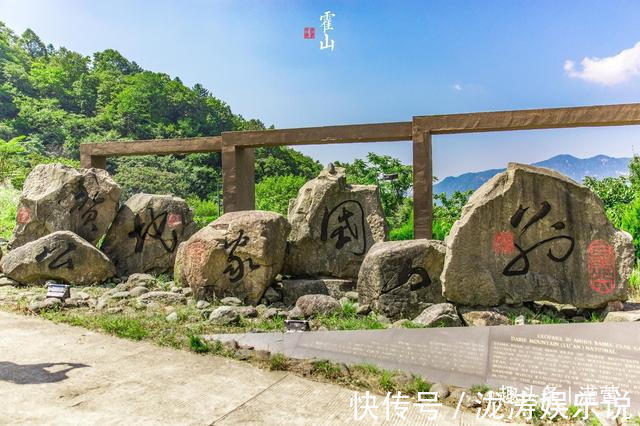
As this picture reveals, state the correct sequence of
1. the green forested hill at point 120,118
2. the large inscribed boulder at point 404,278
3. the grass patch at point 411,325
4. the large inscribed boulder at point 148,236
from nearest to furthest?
the grass patch at point 411,325 < the large inscribed boulder at point 404,278 < the large inscribed boulder at point 148,236 < the green forested hill at point 120,118

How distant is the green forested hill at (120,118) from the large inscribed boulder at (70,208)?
15574mm

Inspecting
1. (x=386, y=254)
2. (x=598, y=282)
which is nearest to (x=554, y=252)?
(x=598, y=282)

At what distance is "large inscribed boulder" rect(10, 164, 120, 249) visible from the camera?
9.02m

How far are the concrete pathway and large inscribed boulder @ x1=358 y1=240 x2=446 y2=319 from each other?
2059 millimetres

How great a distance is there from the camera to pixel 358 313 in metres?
6.00

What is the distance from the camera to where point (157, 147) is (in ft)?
32.4

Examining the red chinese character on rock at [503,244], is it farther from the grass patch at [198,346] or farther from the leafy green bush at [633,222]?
the leafy green bush at [633,222]

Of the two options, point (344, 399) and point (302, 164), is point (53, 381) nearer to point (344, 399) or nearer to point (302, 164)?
point (344, 399)

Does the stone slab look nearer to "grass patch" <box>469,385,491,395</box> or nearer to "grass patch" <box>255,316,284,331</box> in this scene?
"grass patch" <box>469,385,491,395</box>

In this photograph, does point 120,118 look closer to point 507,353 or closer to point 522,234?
point 522,234

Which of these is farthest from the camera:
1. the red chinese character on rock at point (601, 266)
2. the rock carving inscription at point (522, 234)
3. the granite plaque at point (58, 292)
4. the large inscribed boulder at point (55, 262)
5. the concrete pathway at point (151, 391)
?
the large inscribed boulder at point (55, 262)

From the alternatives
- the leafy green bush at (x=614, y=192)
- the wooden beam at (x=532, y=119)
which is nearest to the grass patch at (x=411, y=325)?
the wooden beam at (x=532, y=119)

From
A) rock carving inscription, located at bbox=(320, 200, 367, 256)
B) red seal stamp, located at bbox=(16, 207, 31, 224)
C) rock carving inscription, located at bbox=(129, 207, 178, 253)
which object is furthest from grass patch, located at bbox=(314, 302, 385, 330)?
red seal stamp, located at bbox=(16, 207, 31, 224)

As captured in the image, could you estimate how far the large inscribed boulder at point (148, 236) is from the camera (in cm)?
885
